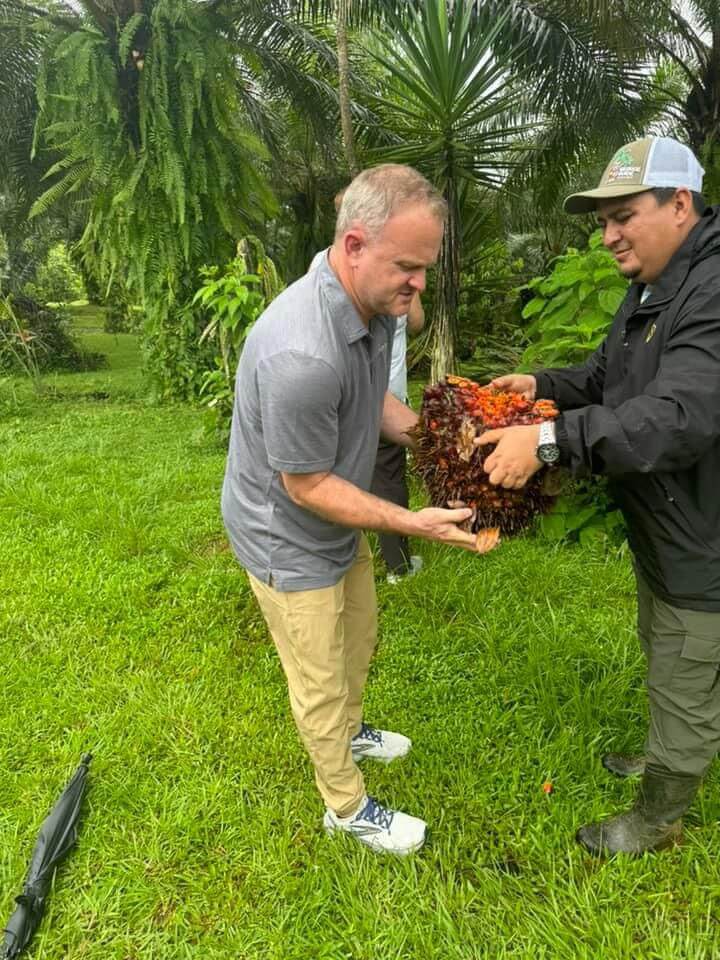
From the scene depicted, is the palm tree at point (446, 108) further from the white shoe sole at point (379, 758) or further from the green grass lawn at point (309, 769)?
the white shoe sole at point (379, 758)

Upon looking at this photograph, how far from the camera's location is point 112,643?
305cm

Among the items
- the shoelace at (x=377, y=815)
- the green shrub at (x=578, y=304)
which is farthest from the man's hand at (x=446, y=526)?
the green shrub at (x=578, y=304)

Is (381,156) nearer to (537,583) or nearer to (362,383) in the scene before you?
(537,583)

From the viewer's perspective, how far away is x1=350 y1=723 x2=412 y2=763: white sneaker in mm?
2340

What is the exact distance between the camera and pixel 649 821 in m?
1.88

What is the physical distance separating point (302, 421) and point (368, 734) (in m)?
1.41

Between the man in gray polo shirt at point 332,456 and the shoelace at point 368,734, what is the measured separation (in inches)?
11.8

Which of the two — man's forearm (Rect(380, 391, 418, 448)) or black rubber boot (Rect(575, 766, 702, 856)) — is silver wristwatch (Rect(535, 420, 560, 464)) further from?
black rubber boot (Rect(575, 766, 702, 856))

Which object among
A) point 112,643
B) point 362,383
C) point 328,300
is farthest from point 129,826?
point 328,300

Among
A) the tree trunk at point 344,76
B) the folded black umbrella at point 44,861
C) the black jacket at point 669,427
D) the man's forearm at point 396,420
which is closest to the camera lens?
the black jacket at point 669,427

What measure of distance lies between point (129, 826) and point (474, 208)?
6.77 metres

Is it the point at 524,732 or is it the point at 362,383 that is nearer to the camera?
the point at 362,383

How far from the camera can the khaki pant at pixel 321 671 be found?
5.91 feet

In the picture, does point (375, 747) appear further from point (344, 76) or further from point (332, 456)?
point (344, 76)
